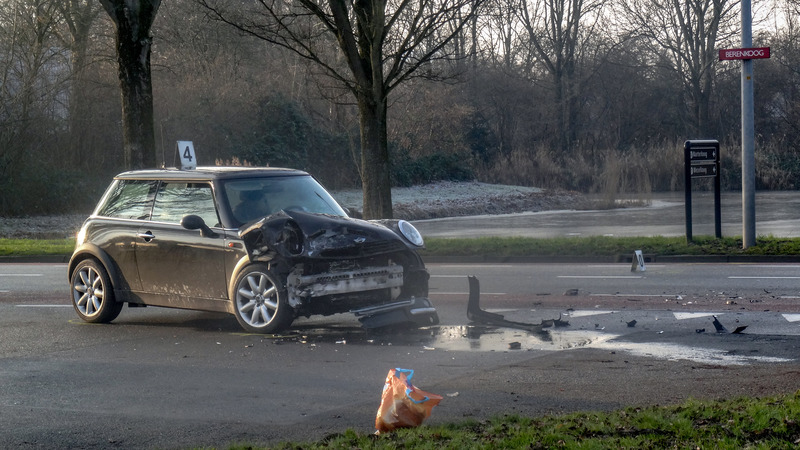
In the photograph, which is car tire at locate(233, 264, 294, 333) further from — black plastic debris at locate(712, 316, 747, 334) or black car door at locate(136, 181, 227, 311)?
black plastic debris at locate(712, 316, 747, 334)

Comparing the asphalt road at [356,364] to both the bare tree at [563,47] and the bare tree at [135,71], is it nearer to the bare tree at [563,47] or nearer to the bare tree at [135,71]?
the bare tree at [135,71]

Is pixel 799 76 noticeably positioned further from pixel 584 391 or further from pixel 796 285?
pixel 584 391

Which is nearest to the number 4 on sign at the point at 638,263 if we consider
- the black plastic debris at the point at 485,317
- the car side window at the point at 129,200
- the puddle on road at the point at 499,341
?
the black plastic debris at the point at 485,317

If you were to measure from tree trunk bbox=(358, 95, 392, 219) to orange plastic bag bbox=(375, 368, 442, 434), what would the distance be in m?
12.8

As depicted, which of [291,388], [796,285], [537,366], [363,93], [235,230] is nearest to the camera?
[291,388]

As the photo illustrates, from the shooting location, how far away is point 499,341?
894 cm

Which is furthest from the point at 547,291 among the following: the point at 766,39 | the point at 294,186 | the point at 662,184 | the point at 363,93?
the point at 766,39

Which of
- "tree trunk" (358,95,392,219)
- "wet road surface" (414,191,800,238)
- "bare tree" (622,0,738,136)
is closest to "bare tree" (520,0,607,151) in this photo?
"bare tree" (622,0,738,136)

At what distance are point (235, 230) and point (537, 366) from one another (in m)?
3.55

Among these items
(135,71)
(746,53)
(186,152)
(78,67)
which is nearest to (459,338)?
(186,152)

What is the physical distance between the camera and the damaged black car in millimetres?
9109

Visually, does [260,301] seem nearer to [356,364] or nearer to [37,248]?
[356,364]

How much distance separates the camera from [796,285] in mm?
12344

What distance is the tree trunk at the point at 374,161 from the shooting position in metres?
18.3
